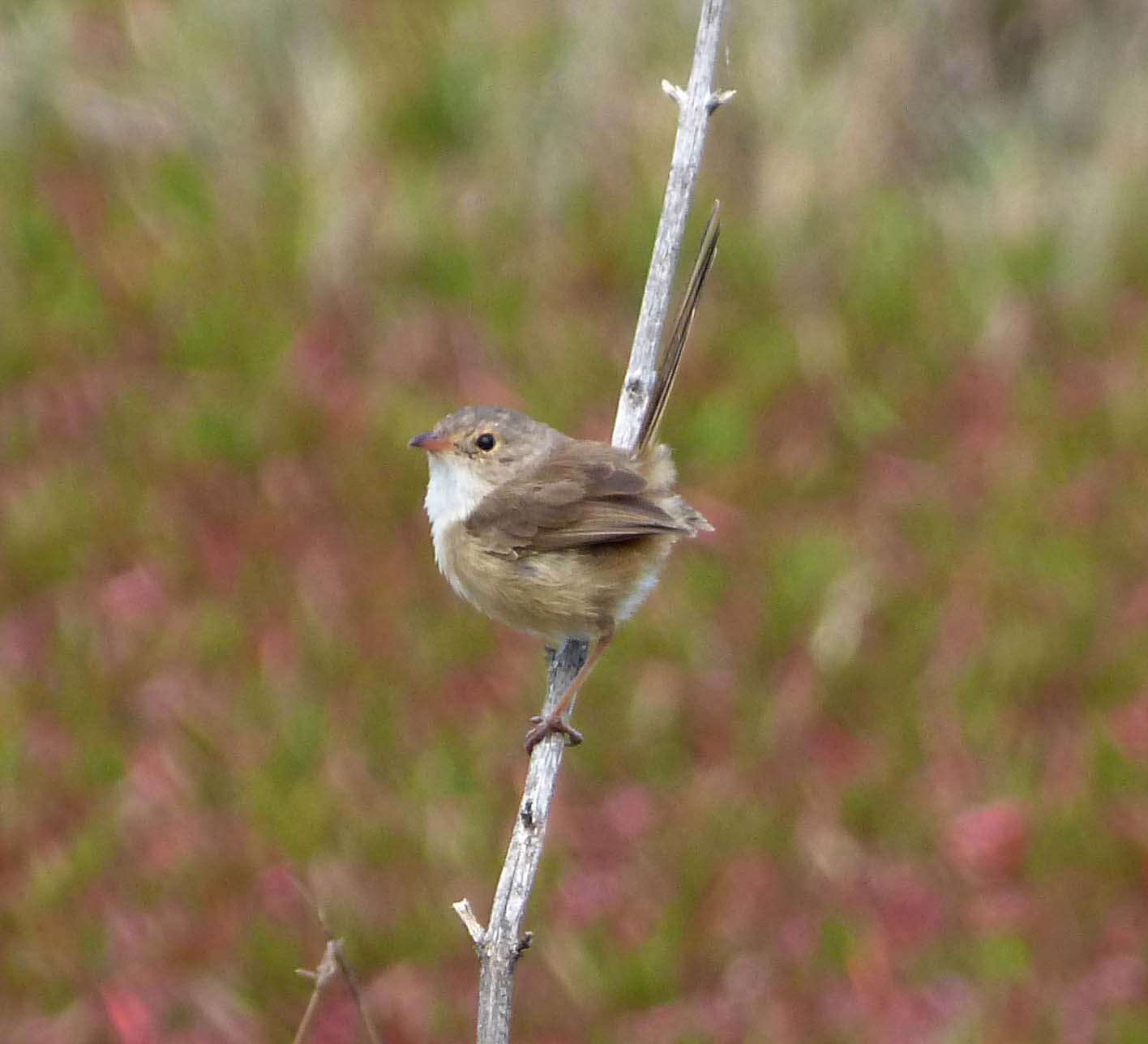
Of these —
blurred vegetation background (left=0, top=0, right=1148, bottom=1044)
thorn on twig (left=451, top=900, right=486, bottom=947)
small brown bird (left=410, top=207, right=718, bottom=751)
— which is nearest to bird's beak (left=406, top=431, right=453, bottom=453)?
small brown bird (left=410, top=207, right=718, bottom=751)

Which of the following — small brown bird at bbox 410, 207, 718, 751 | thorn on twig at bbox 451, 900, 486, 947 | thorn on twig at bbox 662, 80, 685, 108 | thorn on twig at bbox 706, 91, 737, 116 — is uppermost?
thorn on twig at bbox 662, 80, 685, 108

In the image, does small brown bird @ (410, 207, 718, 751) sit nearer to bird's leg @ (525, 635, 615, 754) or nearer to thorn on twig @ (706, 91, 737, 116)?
bird's leg @ (525, 635, 615, 754)

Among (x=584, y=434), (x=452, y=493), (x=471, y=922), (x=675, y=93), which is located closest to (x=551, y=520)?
(x=452, y=493)

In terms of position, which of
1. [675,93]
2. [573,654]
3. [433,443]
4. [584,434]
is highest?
[584,434]

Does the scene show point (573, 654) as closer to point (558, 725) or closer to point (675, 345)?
point (558, 725)

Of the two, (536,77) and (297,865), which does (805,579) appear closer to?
(297,865)

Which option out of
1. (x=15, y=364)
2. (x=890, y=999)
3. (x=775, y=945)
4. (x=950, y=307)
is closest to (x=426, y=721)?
(x=775, y=945)
